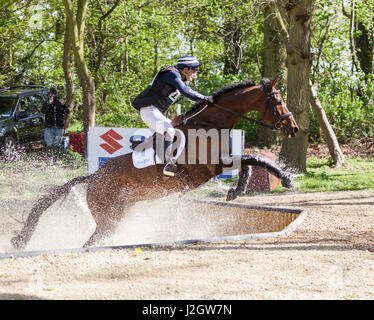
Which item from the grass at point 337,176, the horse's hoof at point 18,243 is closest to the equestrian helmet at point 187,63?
the horse's hoof at point 18,243

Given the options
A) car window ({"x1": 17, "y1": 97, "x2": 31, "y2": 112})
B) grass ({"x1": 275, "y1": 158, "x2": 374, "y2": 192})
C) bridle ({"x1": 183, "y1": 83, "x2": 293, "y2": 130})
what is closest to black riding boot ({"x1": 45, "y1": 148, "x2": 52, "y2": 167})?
car window ({"x1": 17, "y1": 97, "x2": 31, "y2": 112})

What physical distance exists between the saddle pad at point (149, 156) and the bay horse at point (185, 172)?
0.22ft

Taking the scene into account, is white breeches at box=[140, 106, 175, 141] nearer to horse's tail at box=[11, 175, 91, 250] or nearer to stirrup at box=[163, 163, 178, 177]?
stirrup at box=[163, 163, 178, 177]

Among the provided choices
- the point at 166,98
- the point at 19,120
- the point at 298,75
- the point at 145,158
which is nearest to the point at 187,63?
the point at 166,98

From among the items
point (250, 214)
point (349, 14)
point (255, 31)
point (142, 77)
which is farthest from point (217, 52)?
point (250, 214)

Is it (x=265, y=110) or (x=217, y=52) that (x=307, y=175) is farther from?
(x=217, y=52)

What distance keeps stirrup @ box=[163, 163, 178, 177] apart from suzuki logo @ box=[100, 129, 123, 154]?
561 centimetres

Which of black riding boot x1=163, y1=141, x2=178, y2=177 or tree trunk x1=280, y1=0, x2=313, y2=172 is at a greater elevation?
tree trunk x1=280, y1=0, x2=313, y2=172

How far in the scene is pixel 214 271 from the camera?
15.9ft

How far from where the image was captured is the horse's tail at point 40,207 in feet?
24.1

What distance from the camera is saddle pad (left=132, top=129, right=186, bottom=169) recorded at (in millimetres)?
6652

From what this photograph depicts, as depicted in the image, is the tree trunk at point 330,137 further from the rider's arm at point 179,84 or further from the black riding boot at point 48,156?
the rider's arm at point 179,84

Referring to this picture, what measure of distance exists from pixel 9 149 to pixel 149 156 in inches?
335

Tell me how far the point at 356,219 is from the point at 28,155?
31.2 ft
